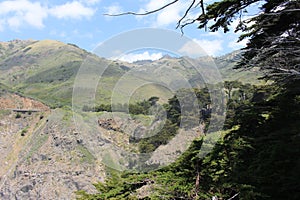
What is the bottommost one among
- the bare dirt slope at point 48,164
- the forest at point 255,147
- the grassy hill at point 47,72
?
the bare dirt slope at point 48,164

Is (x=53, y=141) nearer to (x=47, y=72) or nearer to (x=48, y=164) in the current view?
(x=48, y=164)

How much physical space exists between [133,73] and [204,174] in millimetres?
3083

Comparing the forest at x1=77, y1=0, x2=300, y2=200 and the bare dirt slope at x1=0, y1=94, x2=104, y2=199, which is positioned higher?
the forest at x1=77, y1=0, x2=300, y2=200

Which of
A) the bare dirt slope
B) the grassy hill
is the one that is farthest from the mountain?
the grassy hill

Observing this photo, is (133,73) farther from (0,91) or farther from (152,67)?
(0,91)

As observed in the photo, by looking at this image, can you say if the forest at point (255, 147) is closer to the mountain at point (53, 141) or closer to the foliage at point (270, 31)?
the foliage at point (270, 31)

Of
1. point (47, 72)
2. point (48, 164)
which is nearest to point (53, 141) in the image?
point (48, 164)

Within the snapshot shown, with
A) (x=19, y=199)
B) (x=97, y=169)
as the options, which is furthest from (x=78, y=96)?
(x=19, y=199)

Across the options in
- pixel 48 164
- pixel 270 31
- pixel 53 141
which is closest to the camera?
pixel 270 31

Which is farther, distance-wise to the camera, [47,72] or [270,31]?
[47,72]

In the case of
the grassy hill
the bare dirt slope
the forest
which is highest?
the forest

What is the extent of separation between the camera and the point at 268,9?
17.0 ft

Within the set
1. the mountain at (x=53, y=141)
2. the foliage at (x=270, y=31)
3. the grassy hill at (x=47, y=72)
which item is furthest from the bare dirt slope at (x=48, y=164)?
the foliage at (x=270, y=31)

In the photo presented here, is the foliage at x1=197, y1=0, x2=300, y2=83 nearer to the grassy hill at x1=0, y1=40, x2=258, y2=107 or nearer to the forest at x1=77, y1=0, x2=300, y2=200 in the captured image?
the forest at x1=77, y1=0, x2=300, y2=200
